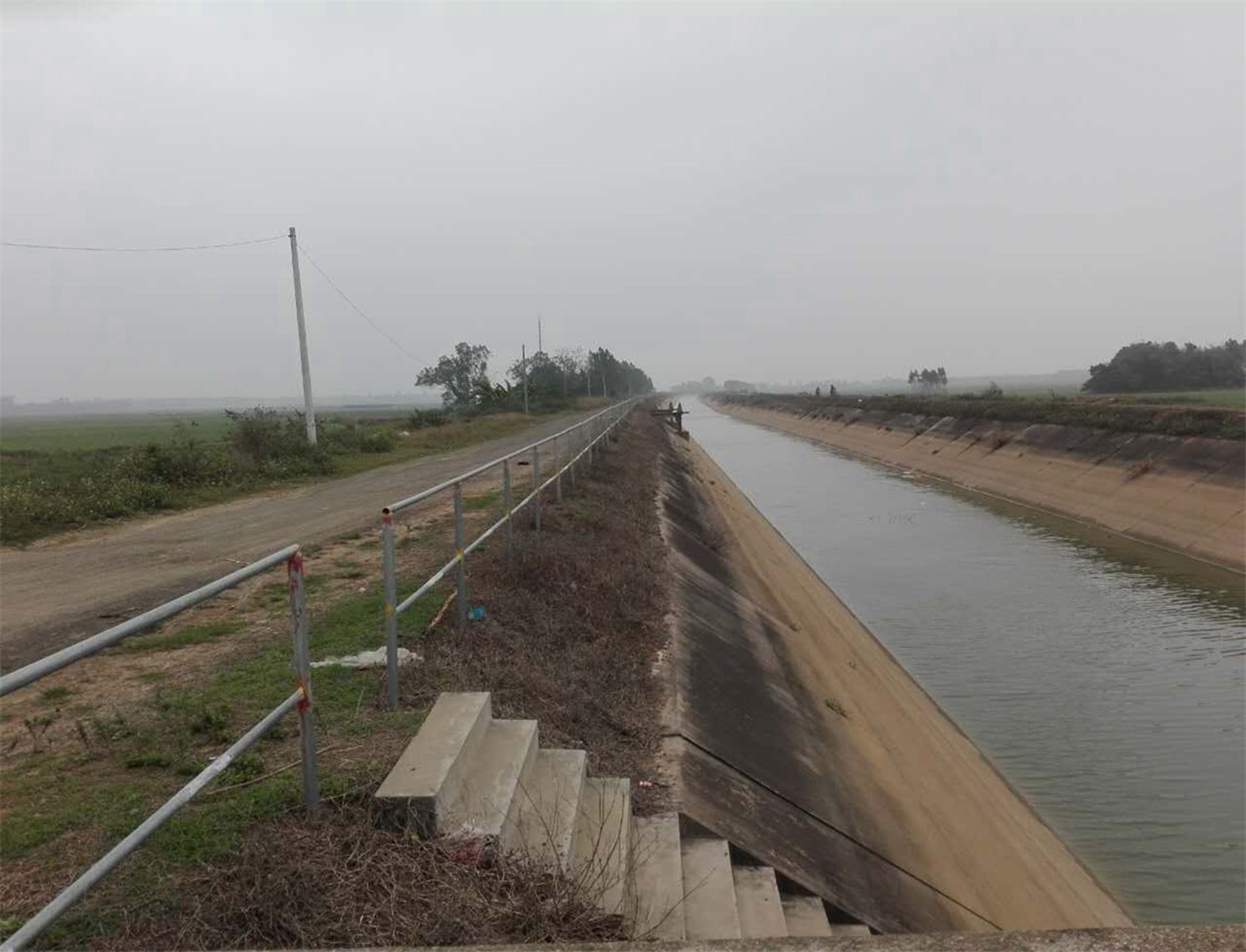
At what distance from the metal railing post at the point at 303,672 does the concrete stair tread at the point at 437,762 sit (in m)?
0.28

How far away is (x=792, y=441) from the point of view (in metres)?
74.4

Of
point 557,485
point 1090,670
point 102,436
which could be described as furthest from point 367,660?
point 102,436

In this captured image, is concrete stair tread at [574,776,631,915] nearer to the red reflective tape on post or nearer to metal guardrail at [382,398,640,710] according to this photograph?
metal guardrail at [382,398,640,710]

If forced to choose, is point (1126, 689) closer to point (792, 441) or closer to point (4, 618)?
point (4, 618)

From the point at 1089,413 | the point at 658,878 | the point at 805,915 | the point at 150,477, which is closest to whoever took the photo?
the point at 658,878

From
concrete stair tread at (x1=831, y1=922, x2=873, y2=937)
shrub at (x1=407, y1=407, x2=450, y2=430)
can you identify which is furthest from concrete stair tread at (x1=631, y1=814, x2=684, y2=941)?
shrub at (x1=407, y1=407, x2=450, y2=430)

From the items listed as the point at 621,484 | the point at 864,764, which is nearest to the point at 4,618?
the point at 864,764

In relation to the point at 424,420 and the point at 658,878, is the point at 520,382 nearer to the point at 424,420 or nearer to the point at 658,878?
the point at 424,420

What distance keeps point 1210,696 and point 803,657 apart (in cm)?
600

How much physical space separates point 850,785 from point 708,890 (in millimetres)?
3681

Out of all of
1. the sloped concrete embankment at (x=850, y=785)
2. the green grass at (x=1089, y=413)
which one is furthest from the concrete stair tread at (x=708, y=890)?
the green grass at (x=1089, y=413)

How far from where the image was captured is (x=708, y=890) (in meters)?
4.24

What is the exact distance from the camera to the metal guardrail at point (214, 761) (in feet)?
6.68

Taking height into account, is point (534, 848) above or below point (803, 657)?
above
